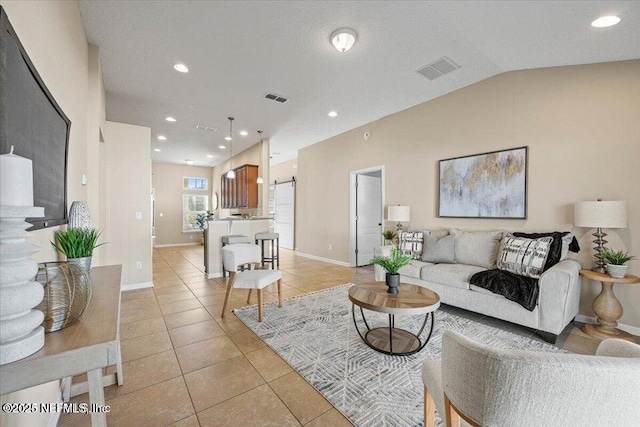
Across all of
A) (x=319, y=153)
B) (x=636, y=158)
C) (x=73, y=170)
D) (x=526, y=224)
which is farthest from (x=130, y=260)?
(x=636, y=158)

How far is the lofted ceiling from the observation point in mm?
2246

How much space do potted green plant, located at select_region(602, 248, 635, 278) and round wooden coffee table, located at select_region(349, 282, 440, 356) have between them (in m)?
1.75

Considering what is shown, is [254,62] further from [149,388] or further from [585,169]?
[585,169]

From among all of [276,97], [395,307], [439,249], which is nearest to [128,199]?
[276,97]

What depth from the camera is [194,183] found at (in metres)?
9.96

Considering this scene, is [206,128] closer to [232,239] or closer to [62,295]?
[232,239]

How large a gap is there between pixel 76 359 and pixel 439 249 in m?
3.74

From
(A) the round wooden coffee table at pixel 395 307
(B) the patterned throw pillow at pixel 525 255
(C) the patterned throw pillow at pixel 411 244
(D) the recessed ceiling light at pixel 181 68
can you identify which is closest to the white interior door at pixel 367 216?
(C) the patterned throw pillow at pixel 411 244

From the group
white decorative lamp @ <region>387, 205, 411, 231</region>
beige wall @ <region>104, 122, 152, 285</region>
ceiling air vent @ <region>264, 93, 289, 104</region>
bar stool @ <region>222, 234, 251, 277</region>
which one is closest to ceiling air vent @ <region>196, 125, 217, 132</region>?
beige wall @ <region>104, 122, 152, 285</region>

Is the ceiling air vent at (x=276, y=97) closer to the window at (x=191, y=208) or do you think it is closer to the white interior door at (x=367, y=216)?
the white interior door at (x=367, y=216)

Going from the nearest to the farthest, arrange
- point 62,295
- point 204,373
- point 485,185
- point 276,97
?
point 62,295, point 204,373, point 485,185, point 276,97

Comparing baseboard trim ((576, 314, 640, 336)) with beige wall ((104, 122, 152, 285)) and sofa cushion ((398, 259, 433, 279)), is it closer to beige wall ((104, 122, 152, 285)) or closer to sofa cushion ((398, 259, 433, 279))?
sofa cushion ((398, 259, 433, 279))

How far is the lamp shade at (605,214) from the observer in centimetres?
243

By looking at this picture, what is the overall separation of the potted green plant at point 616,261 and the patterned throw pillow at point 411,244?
1844 mm
